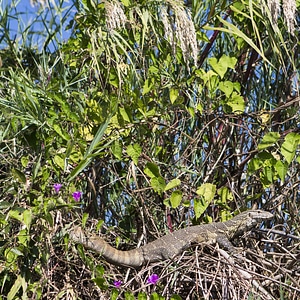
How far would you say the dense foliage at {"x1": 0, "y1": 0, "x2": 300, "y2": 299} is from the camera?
9.98ft

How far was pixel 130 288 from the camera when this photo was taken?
10.6ft

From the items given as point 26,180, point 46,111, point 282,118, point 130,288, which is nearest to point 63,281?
point 130,288

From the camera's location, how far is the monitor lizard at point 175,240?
3.21 meters

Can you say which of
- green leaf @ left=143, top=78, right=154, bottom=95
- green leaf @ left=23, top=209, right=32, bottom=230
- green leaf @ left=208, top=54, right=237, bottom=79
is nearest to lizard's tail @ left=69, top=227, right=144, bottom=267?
green leaf @ left=23, top=209, right=32, bottom=230

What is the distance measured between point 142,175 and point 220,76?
640mm

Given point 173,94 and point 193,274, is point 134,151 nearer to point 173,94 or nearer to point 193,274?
point 173,94

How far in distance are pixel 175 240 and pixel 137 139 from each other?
0.54 meters

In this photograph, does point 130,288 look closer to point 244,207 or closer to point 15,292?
point 15,292

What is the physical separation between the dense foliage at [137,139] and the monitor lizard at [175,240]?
0.20 feet

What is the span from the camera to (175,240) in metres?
3.34

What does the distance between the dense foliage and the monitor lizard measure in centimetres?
6

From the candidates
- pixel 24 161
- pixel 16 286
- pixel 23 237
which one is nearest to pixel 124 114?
pixel 24 161

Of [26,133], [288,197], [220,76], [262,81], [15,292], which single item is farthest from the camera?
[262,81]

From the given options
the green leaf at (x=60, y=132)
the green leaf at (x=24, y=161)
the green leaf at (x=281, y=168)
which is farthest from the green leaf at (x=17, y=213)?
the green leaf at (x=281, y=168)
